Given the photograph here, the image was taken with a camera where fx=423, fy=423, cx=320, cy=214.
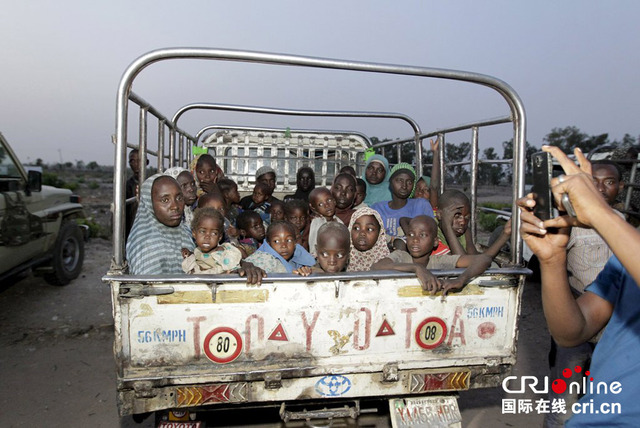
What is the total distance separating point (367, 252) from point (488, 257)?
898mm

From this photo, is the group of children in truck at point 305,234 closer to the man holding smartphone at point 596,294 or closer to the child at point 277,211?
the child at point 277,211

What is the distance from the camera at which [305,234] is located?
3.67 metres

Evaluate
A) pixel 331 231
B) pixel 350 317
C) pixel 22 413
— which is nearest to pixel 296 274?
pixel 350 317

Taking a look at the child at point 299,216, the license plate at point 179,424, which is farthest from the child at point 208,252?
the child at point 299,216

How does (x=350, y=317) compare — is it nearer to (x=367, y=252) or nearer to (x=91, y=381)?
(x=367, y=252)

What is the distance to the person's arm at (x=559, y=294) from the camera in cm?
114

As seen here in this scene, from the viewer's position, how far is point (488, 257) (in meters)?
2.31

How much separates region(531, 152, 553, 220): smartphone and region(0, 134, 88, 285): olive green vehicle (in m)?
5.11

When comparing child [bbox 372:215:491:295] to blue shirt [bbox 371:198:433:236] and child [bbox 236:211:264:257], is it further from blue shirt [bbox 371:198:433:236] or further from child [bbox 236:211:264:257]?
child [bbox 236:211:264:257]

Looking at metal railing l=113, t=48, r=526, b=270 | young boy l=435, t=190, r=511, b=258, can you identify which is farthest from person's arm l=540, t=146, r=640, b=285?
young boy l=435, t=190, r=511, b=258

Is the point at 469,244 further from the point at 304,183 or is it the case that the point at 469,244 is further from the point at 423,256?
the point at 304,183

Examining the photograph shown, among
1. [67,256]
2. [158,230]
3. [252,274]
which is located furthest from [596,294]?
[67,256]

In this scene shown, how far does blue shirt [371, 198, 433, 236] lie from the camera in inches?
141

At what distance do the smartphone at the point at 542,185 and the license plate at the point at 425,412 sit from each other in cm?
150
